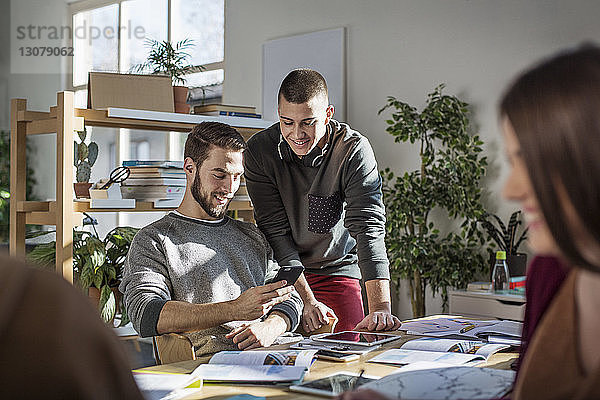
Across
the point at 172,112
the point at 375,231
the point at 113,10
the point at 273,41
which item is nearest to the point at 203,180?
the point at 375,231

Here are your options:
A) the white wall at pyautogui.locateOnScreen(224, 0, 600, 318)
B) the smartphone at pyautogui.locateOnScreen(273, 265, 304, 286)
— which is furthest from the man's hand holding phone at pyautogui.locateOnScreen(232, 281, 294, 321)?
the white wall at pyautogui.locateOnScreen(224, 0, 600, 318)

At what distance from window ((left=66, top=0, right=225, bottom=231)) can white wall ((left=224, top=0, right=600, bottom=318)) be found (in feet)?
1.87

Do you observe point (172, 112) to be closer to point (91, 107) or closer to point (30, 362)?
point (91, 107)

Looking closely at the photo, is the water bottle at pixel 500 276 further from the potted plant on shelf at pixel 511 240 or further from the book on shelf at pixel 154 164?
the book on shelf at pixel 154 164

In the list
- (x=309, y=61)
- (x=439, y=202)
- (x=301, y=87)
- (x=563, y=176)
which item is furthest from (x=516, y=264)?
(x=563, y=176)

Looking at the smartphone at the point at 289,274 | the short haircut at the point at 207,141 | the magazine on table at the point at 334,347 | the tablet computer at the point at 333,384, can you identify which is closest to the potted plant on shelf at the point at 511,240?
the smartphone at the point at 289,274

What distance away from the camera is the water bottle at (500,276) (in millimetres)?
3670

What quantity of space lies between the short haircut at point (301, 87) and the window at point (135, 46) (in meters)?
3.30

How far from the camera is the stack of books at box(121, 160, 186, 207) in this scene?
11.6ft

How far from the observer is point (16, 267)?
58cm

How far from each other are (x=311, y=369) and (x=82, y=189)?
7.14ft

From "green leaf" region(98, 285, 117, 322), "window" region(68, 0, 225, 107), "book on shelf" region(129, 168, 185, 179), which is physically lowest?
"green leaf" region(98, 285, 117, 322)

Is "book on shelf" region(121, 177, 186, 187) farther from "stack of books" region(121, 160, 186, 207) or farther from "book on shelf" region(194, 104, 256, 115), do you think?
"book on shelf" region(194, 104, 256, 115)

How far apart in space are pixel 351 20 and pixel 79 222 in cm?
235
